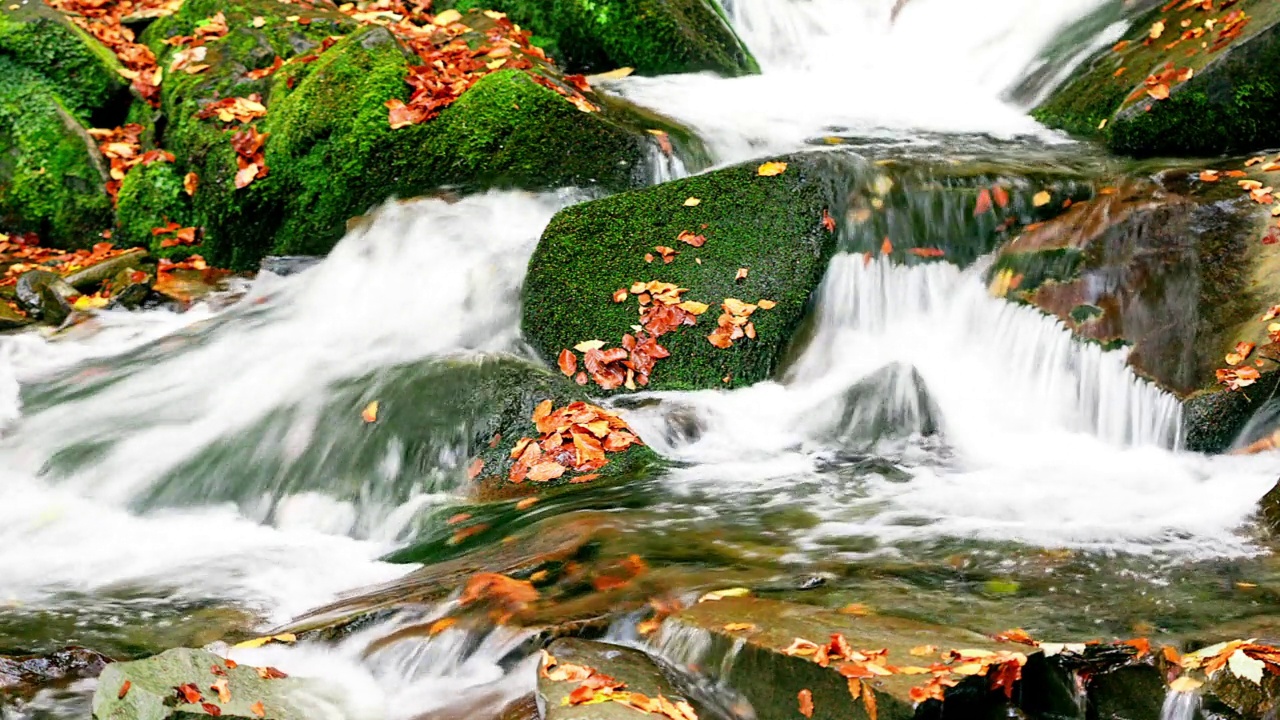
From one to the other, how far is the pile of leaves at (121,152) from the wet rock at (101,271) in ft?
3.21

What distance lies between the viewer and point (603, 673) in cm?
329

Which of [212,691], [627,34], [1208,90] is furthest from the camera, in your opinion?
[627,34]

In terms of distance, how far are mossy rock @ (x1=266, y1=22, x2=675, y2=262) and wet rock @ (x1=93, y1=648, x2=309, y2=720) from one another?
5.09m

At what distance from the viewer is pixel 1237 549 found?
4.20 metres

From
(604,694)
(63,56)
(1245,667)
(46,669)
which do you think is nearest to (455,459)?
(46,669)

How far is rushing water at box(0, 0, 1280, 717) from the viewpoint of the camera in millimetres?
3930

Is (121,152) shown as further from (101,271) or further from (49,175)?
(101,271)

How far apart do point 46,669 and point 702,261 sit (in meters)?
4.16

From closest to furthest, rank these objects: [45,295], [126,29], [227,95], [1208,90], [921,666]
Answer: [921,666] → [1208,90] → [45,295] → [227,95] → [126,29]

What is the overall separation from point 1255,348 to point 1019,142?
3148mm

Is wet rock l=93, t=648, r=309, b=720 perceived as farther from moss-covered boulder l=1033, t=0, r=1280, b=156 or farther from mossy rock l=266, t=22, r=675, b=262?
moss-covered boulder l=1033, t=0, r=1280, b=156

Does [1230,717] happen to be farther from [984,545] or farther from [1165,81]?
[1165,81]

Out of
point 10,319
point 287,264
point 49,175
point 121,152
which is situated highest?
point 121,152

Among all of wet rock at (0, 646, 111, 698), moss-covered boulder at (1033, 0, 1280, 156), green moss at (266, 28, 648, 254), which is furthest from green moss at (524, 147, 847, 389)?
wet rock at (0, 646, 111, 698)
